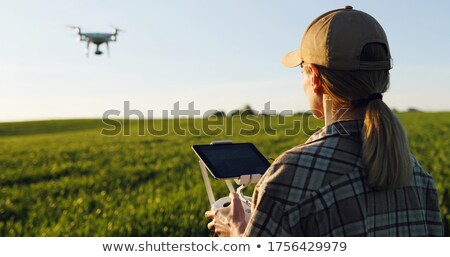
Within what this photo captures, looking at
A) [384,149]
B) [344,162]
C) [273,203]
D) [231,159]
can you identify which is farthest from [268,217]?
[231,159]

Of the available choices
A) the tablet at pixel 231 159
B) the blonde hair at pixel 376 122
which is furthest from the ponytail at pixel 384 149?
the tablet at pixel 231 159

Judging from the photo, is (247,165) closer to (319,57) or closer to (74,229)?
(319,57)

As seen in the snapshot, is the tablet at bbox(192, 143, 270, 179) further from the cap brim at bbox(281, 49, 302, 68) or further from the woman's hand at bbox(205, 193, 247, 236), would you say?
the cap brim at bbox(281, 49, 302, 68)

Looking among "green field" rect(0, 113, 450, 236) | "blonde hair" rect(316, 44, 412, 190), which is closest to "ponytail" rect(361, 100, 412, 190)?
"blonde hair" rect(316, 44, 412, 190)

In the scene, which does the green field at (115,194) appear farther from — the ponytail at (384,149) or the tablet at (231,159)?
the ponytail at (384,149)

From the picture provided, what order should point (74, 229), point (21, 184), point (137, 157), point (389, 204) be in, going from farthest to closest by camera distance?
1. point (137, 157)
2. point (21, 184)
3. point (74, 229)
4. point (389, 204)

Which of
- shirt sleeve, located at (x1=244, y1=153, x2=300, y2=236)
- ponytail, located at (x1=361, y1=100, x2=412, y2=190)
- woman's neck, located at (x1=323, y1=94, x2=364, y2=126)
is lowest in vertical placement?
shirt sleeve, located at (x1=244, y1=153, x2=300, y2=236)

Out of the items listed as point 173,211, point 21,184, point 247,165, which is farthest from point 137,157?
point 247,165
